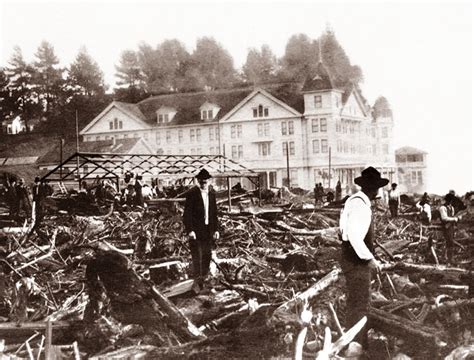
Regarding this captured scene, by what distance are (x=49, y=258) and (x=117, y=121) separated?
8.48 ft

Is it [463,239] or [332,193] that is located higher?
[332,193]

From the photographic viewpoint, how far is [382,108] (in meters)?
8.75

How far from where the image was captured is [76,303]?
6.21 m

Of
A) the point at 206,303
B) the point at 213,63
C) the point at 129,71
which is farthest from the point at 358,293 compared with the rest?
the point at 129,71

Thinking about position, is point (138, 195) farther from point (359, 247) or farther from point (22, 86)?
point (359, 247)

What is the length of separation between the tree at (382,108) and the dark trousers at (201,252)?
3459 mm

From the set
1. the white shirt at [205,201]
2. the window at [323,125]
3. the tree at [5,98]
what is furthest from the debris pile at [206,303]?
the window at [323,125]

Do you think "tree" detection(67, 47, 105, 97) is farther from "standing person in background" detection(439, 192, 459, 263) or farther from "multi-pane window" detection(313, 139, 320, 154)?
"standing person in background" detection(439, 192, 459, 263)

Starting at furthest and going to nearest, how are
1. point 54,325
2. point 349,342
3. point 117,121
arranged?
1. point 117,121
2. point 54,325
3. point 349,342

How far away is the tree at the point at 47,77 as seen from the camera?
7598 mm

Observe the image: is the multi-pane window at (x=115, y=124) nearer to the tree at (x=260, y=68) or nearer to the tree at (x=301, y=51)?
the tree at (x=260, y=68)

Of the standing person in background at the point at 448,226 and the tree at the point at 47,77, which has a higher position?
the tree at the point at 47,77

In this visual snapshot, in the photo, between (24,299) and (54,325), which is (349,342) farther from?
(24,299)

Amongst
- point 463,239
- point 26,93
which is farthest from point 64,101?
point 463,239
